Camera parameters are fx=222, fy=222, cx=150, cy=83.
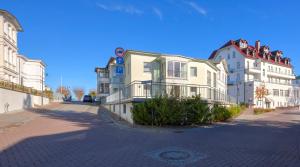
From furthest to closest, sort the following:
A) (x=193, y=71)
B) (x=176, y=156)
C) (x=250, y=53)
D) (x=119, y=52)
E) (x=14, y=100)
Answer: (x=250, y=53) → (x=193, y=71) → (x=14, y=100) → (x=119, y=52) → (x=176, y=156)

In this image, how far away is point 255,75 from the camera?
55.9 metres

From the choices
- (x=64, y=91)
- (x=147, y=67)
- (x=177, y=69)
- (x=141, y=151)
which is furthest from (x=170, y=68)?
(x=64, y=91)

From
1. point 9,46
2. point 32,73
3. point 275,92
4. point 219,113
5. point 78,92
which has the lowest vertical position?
point 219,113

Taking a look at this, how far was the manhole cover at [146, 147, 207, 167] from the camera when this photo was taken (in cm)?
575

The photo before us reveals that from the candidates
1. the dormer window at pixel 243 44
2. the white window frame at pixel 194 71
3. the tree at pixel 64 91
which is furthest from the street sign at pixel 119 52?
the tree at pixel 64 91

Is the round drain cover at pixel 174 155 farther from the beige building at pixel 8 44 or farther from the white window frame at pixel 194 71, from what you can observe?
the beige building at pixel 8 44

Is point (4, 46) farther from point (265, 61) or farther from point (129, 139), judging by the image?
point (265, 61)

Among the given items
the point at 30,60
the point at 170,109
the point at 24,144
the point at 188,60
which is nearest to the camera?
the point at 24,144

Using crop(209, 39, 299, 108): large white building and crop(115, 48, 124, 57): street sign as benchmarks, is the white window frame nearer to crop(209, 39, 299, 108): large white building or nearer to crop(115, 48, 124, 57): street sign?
crop(115, 48, 124, 57): street sign

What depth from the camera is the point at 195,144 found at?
7711mm

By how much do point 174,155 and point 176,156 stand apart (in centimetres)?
10

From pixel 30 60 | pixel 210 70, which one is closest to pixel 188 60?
pixel 210 70

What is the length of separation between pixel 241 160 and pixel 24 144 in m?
6.92

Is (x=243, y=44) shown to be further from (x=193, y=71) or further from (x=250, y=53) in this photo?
(x=193, y=71)
